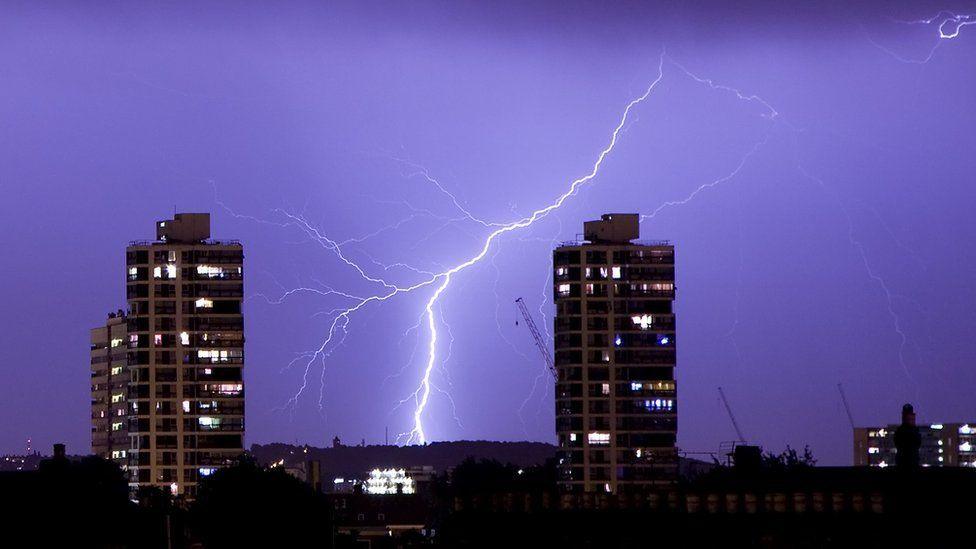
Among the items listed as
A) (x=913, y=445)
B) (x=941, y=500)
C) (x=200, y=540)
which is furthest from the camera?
(x=200, y=540)

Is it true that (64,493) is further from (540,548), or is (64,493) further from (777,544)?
(777,544)

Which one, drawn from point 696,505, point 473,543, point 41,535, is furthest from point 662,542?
point 41,535

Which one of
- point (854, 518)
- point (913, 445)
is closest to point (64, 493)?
point (854, 518)

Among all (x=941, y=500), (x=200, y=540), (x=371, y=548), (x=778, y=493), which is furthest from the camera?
(x=371, y=548)

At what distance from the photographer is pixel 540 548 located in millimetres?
104562

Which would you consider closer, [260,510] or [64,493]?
[64,493]

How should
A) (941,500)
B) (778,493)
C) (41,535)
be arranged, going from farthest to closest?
(41,535) < (778,493) < (941,500)

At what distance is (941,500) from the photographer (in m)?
87.6

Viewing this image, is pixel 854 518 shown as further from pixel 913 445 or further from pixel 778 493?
pixel 913 445

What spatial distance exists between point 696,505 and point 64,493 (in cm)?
3187

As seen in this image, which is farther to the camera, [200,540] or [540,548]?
[200,540]

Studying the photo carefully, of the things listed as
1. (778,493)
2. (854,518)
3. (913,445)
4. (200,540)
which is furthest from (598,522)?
(200,540)

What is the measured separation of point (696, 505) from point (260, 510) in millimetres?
59913

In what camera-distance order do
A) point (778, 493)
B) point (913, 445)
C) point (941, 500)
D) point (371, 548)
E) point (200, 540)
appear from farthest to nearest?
point (371, 548) < point (200, 540) < point (778, 493) < point (941, 500) < point (913, 445)
